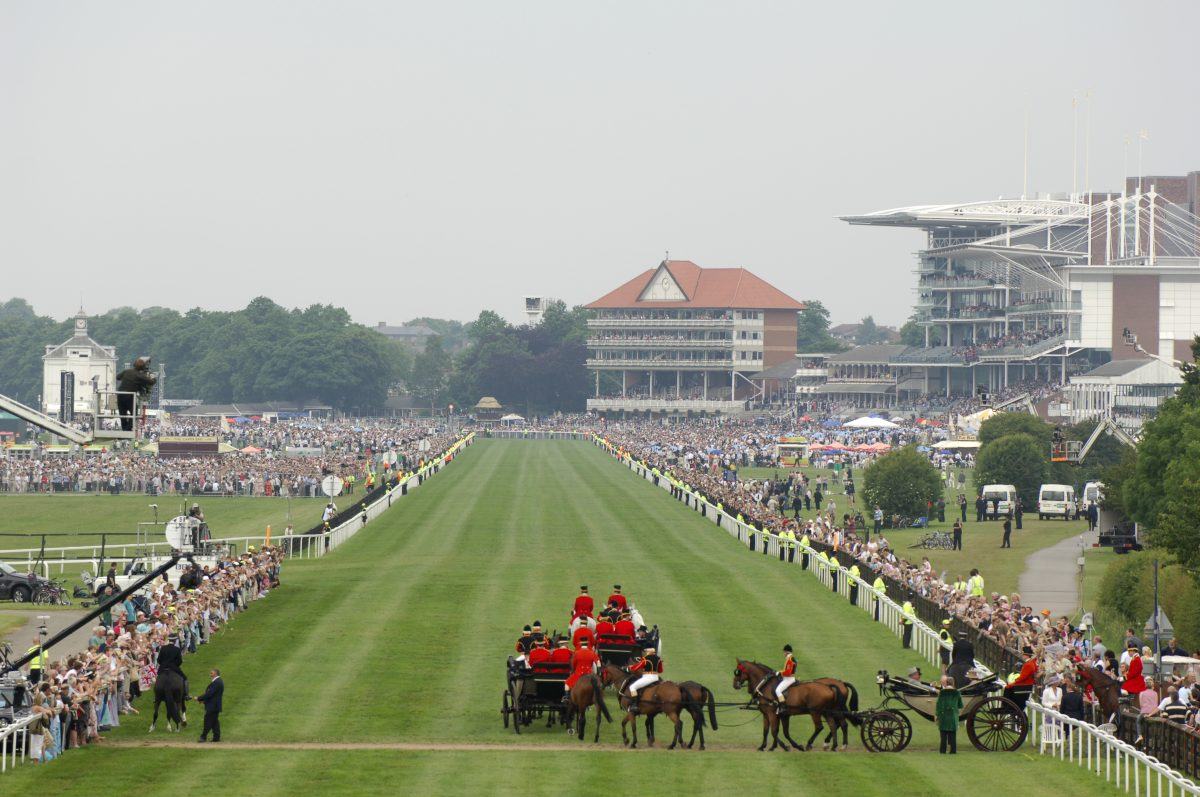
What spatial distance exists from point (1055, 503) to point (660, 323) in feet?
399

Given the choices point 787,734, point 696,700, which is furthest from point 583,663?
point 787,734

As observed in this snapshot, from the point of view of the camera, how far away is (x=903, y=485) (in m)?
58.8

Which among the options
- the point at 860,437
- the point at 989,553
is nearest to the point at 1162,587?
the point at 989,553

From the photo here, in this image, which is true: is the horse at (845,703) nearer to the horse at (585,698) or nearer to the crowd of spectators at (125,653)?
the horse at (585,698)

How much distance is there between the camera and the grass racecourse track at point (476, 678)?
1828 centimetres

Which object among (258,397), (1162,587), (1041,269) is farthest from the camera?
(258,397)

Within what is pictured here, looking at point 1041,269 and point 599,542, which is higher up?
point 1041,269

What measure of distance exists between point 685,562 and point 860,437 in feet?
219

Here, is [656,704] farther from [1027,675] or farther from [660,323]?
[660,323]

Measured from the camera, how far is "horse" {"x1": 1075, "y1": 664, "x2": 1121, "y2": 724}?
20.7 meters

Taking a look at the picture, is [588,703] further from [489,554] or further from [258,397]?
[258,397]

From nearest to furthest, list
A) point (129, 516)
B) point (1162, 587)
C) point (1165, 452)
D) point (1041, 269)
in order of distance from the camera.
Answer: point (1162, 587) → point (1165, 452) → point (129, 516) → point (1041, 269)

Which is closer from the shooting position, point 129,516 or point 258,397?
point 129,516

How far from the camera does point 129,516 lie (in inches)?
2352
